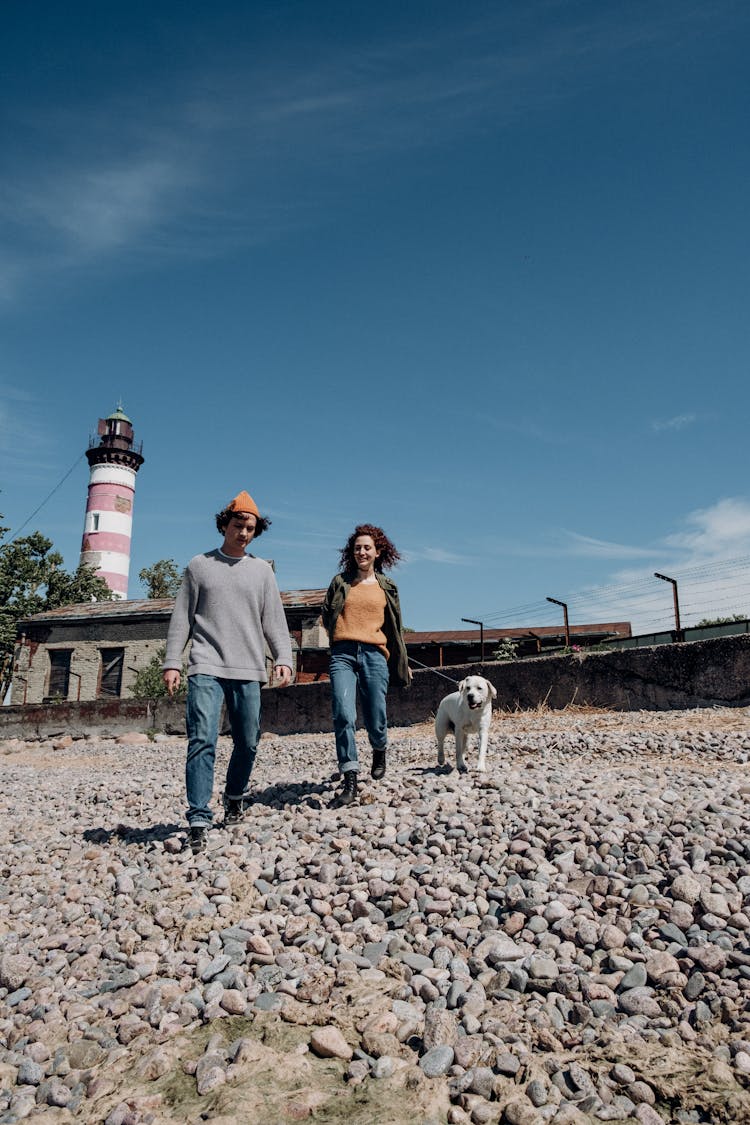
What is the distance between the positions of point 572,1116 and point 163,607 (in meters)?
31.4

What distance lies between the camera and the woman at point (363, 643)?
525 centimetres

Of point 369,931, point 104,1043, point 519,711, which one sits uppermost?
point 519,711

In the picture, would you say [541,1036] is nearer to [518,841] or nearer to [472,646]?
[518,841]

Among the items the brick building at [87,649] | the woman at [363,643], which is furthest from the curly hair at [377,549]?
the brick building at [87,649]

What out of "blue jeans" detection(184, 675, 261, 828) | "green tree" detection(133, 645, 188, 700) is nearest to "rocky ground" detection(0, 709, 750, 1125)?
"blue jeans" detection(184, 675, 261, 828)

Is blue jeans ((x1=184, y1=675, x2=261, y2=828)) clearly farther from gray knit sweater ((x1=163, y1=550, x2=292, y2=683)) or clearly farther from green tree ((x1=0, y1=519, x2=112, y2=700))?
green tree ((x1=0, y1=519, x2=112, y2=700))

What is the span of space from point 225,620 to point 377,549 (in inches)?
63.4

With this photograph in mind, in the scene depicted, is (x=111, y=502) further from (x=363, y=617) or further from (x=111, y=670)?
(x=363, y=617)

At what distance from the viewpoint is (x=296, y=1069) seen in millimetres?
2283

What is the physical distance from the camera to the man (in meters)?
4.46

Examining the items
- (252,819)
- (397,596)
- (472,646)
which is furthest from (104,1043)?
(472,646)

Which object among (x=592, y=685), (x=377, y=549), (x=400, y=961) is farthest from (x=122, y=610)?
(x=400, y=961)

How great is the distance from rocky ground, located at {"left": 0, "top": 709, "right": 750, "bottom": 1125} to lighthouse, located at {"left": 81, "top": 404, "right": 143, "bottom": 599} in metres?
48.5

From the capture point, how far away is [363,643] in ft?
17.9
